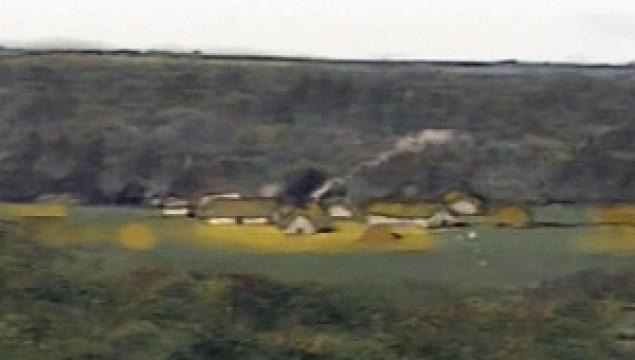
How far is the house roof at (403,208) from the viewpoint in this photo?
264 cm

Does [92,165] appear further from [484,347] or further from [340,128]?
[484,347]

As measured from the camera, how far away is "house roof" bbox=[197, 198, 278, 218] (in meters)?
2.63

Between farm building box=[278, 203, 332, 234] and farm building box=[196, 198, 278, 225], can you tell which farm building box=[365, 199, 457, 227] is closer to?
farm building box=[278, 203, 332, 234]

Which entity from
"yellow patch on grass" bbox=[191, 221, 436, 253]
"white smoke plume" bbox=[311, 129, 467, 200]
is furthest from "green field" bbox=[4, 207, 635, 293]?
"white smoke plume" bbox=[311, 129, 467, 200]

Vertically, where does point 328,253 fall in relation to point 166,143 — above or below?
below

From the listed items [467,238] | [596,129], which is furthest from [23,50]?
[596,129]

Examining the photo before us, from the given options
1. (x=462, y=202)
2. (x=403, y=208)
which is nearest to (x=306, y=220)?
(x=403, y=208)

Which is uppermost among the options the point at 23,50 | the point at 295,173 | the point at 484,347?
the point at 23,50

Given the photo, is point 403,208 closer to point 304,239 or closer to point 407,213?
point 407,213

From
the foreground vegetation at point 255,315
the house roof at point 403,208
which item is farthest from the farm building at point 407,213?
the foreground vegetation at point 255,315

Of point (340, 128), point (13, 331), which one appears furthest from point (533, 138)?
point (13, 331)

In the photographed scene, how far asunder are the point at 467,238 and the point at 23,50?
39.1 inches

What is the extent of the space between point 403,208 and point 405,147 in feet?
0.42

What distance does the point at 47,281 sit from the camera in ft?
8.64
